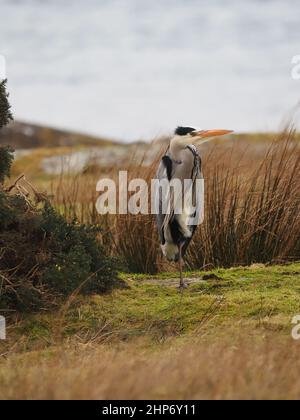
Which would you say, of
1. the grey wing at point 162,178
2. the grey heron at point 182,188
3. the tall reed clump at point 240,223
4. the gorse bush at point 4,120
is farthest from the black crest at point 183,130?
the tall reed clump at point 240,223

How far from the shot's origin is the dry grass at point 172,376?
314 cm

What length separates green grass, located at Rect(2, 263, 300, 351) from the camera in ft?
16.5

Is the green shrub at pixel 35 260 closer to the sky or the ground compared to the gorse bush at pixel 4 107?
closer to the ground

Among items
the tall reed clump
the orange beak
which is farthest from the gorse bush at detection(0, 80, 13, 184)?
the tall reed clump

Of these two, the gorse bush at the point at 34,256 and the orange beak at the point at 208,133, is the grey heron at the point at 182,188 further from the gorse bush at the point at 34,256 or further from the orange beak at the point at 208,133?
the gorse bush at the point at 34,256

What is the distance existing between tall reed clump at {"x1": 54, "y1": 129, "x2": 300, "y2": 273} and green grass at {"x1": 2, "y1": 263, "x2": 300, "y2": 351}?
119 cm

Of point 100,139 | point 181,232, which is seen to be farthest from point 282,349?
point 100,139

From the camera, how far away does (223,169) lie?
775cm

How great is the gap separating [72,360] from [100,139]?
40.5 meters

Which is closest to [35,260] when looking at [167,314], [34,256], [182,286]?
[34,256]

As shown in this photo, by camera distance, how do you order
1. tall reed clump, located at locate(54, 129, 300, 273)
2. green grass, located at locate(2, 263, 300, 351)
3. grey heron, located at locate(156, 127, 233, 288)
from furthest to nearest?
tall reed clump, located at locate(54, 129, 300, 273)
grey heron, located at locate(156, 127, 233, 288)
green grass, located at locate(2, 263, 300, 351)

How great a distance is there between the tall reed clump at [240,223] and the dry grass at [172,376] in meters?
3.40

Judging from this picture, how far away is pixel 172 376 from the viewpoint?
10.9 feet

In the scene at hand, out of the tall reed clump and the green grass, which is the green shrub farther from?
the tall reed clump
